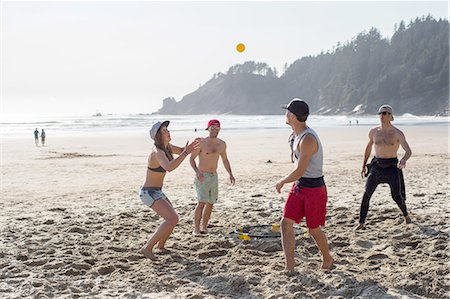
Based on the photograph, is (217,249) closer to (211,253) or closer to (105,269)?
(211,253)

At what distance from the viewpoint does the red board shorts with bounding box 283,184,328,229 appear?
5.04 metres

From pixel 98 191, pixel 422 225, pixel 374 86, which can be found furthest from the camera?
pixel 374 86

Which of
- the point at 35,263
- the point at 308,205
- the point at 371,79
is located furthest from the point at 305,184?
the point at 371,79

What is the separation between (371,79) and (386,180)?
132 m

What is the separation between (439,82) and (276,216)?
396 ft

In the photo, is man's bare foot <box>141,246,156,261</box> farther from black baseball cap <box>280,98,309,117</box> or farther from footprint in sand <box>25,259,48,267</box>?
black baseball cap <box>280,98,309,117</box>

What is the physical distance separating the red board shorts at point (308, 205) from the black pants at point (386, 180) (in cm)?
241

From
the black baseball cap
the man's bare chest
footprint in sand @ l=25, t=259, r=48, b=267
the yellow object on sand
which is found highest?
the black baseball cap

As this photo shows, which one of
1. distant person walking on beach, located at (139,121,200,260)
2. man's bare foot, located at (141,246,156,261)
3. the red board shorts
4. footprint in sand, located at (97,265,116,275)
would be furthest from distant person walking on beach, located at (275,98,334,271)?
footprint in sand, located at (97,265,116,275)

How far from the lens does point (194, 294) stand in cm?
479

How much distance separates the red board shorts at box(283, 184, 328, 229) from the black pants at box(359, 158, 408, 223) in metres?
2.41

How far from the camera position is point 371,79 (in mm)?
132625

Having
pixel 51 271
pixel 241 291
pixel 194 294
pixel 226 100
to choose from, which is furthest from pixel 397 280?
pixel 226 100

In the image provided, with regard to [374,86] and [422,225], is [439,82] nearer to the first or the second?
[374,86]
